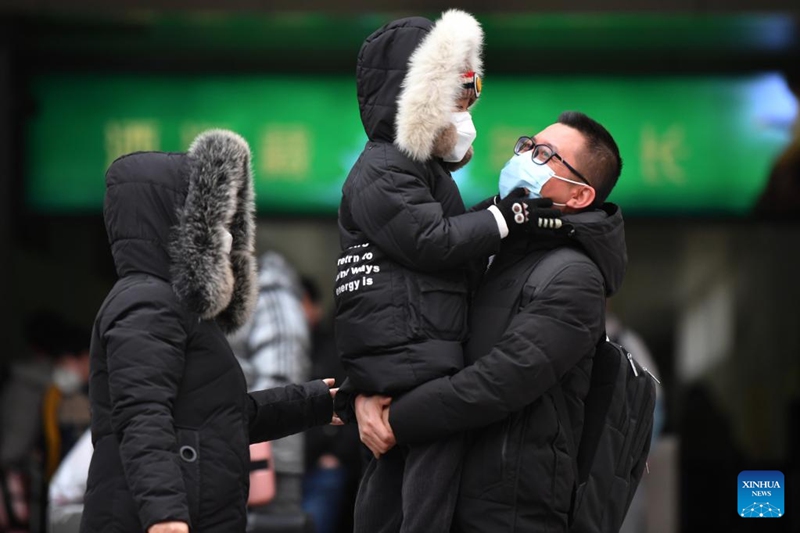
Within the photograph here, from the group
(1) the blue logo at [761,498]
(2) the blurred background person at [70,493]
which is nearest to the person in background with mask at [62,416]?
(2) the blurred background person at [70,493]

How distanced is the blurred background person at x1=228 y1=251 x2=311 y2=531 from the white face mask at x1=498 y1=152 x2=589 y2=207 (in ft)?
8.91

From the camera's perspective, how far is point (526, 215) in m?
3.95

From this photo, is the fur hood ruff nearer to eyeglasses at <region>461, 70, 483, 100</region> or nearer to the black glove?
eyeglasses at <region>461, 70, 483, 100</region>

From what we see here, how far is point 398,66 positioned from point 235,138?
1.96ft

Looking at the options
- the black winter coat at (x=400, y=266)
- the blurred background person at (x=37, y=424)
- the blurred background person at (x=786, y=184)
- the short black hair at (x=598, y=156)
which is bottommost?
the blurred background person at (x=37, y=424)

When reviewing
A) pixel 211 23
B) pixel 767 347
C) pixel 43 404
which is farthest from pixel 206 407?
pixel 767 347

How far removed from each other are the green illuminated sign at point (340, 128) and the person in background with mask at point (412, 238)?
232 inches

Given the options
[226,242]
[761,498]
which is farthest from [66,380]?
[226,242]

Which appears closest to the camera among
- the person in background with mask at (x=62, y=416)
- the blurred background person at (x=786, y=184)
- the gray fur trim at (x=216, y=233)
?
the gray fur trim at (x=216, y=233)

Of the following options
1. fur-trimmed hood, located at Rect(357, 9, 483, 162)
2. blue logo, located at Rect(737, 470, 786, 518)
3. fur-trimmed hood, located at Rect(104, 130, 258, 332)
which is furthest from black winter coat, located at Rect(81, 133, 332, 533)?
blue logo, located at Rect(737, 470, 786, 518)

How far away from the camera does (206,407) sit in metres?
4.04

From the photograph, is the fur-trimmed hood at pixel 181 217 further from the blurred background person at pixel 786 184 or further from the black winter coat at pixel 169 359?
the blurred background person at pixel 786 184

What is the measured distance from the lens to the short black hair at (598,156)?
418 centimetres

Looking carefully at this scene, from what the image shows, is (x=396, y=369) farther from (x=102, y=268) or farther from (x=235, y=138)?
(x=102, y=268)
